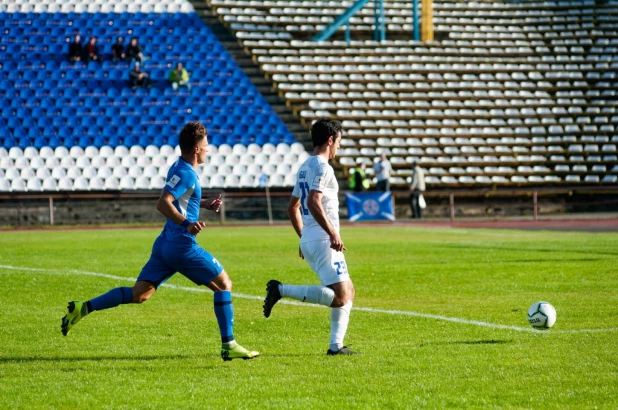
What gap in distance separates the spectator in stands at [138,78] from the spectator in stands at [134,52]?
0.43 meters

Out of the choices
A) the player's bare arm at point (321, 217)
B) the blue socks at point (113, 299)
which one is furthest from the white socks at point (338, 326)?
the blue socks at point (113, 299)

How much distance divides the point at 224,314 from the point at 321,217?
1.16m

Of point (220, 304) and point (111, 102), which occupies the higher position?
point (111, 102)

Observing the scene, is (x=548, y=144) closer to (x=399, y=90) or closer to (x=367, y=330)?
(x=399, y=90)

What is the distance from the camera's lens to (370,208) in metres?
32.1

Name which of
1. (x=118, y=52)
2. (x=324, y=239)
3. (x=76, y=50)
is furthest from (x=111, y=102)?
(x=324, y=239)

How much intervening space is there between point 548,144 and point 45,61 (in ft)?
67.6

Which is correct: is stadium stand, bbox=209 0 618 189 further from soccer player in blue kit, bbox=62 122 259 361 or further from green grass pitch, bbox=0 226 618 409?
soccer player in blue kit, bbox=62 122 259 361

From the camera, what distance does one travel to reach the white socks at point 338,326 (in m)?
7.96

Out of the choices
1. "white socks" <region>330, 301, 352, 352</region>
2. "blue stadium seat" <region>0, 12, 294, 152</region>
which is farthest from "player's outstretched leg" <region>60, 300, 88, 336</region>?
"blue stadium seat" <region>0, 12, 294, 152</region>

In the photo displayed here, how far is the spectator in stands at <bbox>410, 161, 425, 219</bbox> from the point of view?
33031mm

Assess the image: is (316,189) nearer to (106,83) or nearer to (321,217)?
(321,217)

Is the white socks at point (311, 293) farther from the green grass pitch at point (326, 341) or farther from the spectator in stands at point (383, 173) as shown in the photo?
the spectator in stands at point (383, 173)

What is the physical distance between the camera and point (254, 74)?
1512 inches
